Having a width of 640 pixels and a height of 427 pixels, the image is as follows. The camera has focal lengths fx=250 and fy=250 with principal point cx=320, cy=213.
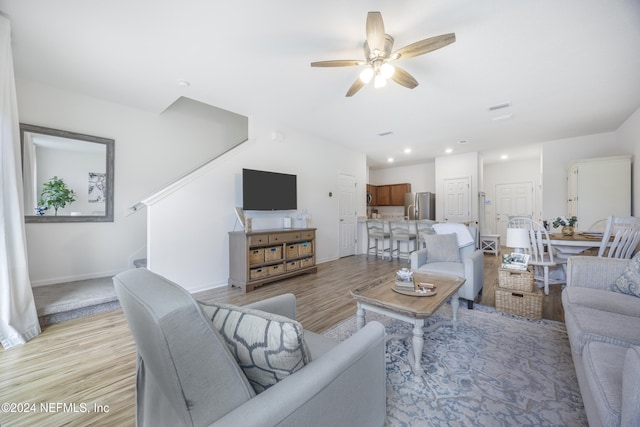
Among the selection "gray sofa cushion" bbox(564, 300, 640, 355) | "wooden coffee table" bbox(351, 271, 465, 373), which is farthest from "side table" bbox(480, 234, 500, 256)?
"gray sofa cushion" bbox(564, 300, 640, 355)

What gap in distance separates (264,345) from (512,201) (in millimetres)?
9415

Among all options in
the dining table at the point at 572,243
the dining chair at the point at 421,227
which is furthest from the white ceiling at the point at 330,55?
the dining chair at the point at 421,227

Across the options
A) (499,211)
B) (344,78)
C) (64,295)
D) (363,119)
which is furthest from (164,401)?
(499,211)

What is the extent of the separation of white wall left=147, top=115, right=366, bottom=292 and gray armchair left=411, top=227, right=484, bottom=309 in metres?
2.48

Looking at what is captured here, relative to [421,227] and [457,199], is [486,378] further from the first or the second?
[457,199]

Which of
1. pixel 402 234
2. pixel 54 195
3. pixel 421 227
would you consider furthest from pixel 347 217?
pixel 54 195

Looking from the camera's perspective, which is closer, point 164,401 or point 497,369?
point 164,401

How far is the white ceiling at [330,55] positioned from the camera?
1.99m

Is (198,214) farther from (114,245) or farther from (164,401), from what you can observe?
(164,401)

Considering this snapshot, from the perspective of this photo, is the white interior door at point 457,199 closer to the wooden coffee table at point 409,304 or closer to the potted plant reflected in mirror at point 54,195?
the wooden coffee table at point 409,304

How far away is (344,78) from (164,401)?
10.5 ft

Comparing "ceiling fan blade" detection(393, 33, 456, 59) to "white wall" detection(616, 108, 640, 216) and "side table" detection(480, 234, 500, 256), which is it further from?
"side table" detection(480, 234, 500, 256)

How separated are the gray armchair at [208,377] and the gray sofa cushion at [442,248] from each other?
2.81 metres

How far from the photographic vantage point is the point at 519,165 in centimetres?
771
